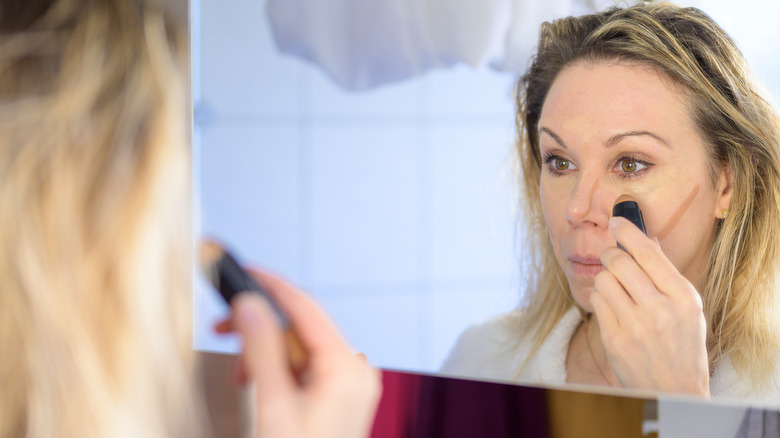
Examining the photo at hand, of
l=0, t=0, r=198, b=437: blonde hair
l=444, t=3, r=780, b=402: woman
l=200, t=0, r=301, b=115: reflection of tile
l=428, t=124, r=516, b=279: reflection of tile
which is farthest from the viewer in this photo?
l=200, t=0, r=301, b=115: reflection of tile

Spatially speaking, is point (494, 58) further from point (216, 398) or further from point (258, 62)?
point (216, 398)

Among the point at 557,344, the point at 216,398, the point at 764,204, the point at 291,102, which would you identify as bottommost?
the point at 216,398

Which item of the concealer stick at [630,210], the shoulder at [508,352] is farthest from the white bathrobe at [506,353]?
the concealer stick at [630,210]

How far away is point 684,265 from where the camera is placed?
1.53 ft

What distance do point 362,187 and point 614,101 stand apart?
10.7 inches

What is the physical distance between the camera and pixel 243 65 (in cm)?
71

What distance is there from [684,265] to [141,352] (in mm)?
393

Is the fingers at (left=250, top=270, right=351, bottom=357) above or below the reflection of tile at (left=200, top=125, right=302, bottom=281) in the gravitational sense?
below

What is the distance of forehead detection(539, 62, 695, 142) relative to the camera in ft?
1.50

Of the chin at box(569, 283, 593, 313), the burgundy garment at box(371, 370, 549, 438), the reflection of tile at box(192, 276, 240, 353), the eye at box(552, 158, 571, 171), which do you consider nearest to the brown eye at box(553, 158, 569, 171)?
the eye at box(552, 158, 571, 171)

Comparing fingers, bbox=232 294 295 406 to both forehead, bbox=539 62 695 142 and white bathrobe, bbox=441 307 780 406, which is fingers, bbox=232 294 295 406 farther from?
forehead, bbox=539 62 695 142

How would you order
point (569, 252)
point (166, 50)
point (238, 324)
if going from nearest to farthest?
point (166, 50)
point (569, 252)
point (238, 324)

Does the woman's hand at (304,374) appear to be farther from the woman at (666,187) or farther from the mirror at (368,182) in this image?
the woman at (666,187)

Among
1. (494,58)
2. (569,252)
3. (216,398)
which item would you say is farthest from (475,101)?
(216,398)
